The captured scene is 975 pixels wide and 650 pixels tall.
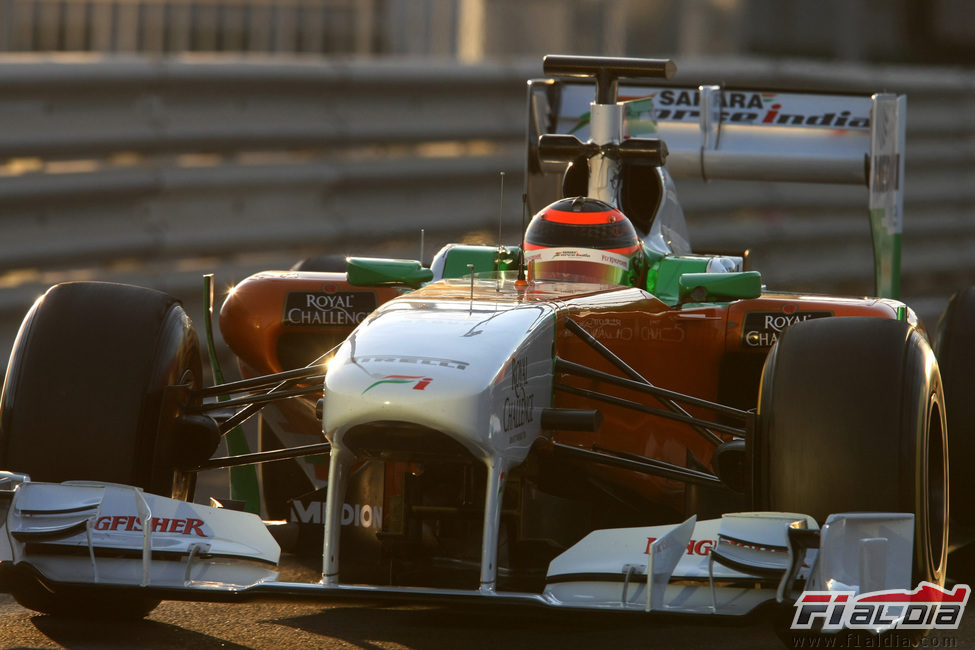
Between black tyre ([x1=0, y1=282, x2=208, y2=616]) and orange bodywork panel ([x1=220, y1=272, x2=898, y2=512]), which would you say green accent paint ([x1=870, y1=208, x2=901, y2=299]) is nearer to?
orange bodywork panel ([x1=220, y1=272, x2=898, y2=512])

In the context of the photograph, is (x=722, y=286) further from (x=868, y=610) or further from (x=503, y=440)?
(x=868, y=610)

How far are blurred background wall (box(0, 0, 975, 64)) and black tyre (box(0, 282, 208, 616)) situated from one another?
5.90 metres

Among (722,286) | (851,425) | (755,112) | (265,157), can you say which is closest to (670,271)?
(722,286)

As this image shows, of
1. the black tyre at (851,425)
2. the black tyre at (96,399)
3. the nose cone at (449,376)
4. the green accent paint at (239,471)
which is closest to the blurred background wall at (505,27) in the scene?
the green accent paint at (239,471)

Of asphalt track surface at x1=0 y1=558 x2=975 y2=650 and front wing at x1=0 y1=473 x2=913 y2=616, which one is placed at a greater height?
front wing at x1=0 y1=473 x2=913 y2=616

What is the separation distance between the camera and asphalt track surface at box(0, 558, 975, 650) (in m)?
5.28

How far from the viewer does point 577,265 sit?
6.73m

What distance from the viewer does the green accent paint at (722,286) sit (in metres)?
5.78

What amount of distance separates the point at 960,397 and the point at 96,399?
309 centimetres

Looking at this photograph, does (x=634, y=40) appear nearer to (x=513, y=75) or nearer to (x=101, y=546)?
(x=513, y=75)

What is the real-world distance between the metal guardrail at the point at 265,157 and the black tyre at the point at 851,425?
606 cm

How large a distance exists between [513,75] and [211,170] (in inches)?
99.0

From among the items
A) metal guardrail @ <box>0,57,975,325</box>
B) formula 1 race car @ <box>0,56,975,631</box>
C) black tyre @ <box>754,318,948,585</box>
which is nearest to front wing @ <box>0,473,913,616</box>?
formula 1 race car @ <box>0,56,975,631</box>

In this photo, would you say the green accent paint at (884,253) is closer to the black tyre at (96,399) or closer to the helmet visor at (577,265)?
the helmet visor at (577,265)
